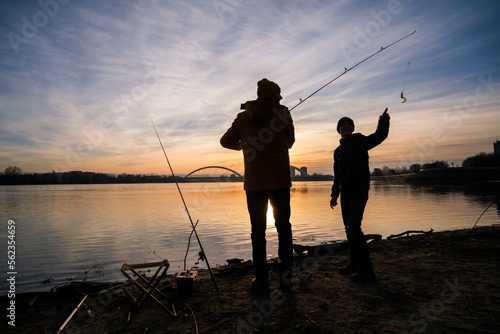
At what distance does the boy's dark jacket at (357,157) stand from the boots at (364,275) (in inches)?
40.5

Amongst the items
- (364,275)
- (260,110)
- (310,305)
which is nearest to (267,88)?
(260,110)

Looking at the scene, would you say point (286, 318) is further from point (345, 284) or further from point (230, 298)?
point (345, 284)

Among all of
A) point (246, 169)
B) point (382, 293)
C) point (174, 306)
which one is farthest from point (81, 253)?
point (382, 293)

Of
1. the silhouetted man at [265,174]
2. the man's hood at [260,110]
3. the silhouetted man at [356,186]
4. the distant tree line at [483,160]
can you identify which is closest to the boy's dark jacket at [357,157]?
the silhouetted man at [356,186]

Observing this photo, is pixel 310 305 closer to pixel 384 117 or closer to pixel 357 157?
pixel 357 157

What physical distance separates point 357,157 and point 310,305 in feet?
6.38

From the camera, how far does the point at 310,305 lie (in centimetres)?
271

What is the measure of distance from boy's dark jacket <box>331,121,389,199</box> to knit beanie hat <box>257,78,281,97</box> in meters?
1.24

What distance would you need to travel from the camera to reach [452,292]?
289 cm

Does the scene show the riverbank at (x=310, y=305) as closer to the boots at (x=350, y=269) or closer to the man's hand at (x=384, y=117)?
the boots at (x=350, y=269)

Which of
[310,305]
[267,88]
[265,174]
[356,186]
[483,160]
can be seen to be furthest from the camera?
[483,160]

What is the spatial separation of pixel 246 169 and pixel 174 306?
1726 mm

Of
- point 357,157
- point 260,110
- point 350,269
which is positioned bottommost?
point 350,269

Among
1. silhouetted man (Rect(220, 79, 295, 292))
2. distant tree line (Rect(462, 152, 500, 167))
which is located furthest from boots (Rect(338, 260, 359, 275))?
distant tree line (Rect(462, 152, 500, 167))
